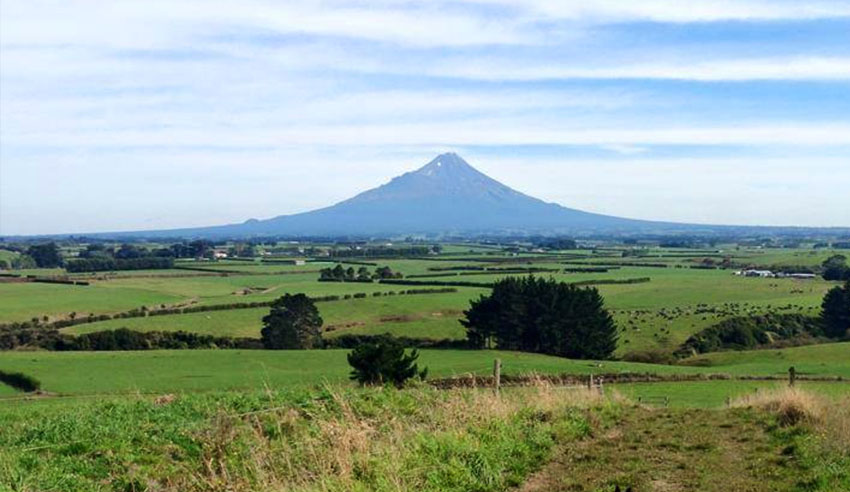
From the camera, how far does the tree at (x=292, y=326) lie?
183ft

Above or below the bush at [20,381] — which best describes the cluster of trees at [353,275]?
above

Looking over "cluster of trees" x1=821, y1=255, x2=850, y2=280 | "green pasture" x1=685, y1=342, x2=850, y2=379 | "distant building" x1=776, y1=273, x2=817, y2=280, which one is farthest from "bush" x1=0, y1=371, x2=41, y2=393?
"distant building" x1=776, y1=273, x2=817, y2=280

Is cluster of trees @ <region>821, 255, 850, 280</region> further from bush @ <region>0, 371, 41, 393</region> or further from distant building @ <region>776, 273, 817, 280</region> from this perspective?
bush @ <region>0, 371, 41, 393</region>

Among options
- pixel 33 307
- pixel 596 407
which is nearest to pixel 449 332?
pixel 33 307

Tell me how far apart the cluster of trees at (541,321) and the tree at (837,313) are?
19.9 metres

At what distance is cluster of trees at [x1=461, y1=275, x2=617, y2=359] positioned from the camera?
55.9 meters

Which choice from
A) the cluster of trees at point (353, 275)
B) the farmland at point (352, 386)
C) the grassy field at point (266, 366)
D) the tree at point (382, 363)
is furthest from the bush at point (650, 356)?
the cluster of trees at point (353, 275)

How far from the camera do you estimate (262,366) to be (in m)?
34.0

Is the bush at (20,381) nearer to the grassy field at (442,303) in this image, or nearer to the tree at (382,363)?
the tree at (382,363)

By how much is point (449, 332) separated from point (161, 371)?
26392 mm

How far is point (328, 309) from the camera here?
225 ft

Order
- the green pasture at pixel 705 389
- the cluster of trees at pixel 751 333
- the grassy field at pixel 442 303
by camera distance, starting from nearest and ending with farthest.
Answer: the green pasture at pixel 705 389
the cluster of trees at pixel 751 333
the grassy field at pixel 442 303

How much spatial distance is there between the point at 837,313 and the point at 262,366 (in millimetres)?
50385

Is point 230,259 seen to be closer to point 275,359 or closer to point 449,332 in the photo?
point 449,332
